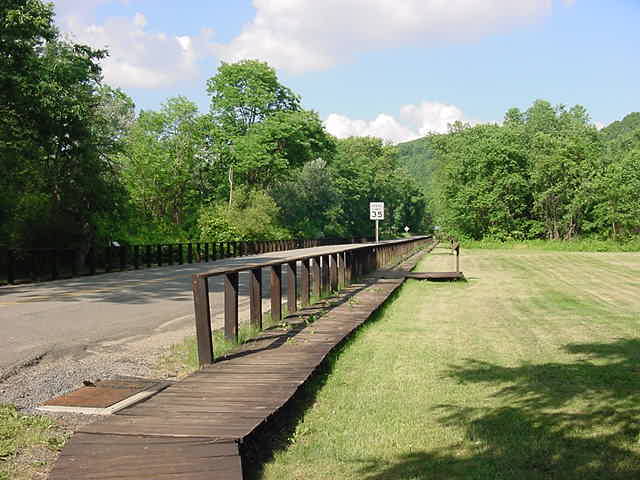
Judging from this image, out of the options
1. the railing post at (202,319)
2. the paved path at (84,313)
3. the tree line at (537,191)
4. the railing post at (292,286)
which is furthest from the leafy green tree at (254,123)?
the railing post at (202,319)

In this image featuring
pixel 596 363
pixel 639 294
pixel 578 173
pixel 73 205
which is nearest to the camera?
pixel 596 363

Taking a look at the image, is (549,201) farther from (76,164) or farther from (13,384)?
(13,384)

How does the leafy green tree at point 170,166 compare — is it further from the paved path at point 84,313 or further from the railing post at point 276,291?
the railing post at point 276,291

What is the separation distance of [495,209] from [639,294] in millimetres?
55906

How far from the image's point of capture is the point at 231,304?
8391 mm

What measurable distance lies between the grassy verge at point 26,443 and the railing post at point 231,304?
2.94 m

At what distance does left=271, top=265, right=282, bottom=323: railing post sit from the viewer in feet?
34.0

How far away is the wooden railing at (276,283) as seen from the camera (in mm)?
7555

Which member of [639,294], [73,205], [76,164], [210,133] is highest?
[210,133]

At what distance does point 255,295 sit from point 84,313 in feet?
15.9

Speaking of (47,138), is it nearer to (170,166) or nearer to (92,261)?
(92,261)

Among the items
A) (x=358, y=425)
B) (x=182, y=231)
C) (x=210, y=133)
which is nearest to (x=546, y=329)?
(x=358, y=425)

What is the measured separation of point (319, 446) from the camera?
5129 mm

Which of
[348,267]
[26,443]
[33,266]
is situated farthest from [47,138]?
[26,443]
